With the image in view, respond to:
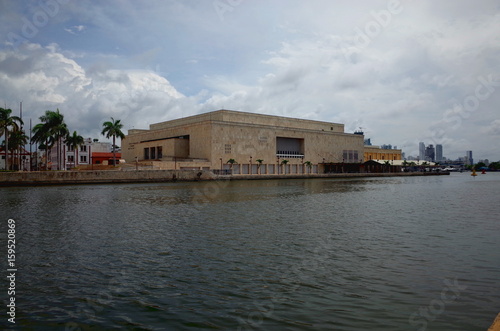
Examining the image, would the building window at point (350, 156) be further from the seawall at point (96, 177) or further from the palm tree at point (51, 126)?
the palm tree at point (51, 126)

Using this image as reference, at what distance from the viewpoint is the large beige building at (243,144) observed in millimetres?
93625

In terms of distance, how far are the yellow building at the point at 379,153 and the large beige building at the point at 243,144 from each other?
2259 centimetres

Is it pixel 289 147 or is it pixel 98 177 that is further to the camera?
pixel 289 147

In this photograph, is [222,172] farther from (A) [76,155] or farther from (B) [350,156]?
(B) [350,156]

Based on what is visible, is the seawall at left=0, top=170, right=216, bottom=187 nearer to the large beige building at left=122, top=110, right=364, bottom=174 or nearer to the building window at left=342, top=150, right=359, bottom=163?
the large beige building at left=122, top=110, right=364, bottom=174

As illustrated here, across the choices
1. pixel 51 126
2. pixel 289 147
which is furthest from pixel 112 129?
pixel 289 147

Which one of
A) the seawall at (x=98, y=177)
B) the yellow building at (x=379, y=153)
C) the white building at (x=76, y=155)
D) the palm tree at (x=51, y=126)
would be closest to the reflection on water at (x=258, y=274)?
the seawall at (x=98, y=177)

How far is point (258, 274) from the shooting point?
10672 millimetres

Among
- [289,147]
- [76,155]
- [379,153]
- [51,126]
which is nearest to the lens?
[51,126]

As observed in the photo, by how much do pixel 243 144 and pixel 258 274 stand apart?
291 feet

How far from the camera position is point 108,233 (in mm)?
17438

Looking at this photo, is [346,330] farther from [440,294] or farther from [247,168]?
[247,168]

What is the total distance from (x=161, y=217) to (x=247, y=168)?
254ft

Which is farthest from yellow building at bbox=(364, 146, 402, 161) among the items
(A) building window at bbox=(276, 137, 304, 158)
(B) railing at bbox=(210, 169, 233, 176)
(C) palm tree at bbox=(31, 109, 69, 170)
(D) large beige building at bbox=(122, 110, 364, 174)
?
(C) palm tree at bbox=(31, 109, 69, 170)
